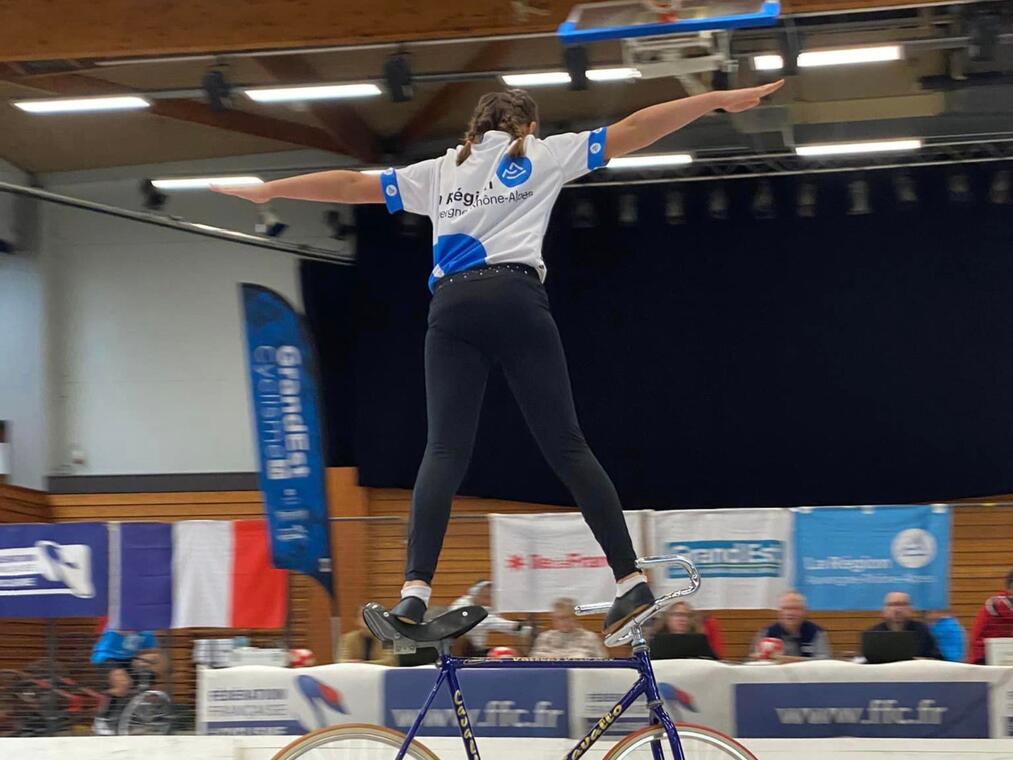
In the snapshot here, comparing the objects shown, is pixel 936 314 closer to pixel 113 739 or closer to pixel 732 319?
pixel 732 319

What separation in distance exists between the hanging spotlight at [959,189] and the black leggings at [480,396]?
34.2 feet

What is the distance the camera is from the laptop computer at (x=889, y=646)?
18.5 ft

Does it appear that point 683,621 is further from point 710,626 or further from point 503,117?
point 503,117

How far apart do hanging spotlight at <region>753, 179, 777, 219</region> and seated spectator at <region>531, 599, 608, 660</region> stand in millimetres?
6144

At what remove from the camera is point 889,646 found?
5672 mm

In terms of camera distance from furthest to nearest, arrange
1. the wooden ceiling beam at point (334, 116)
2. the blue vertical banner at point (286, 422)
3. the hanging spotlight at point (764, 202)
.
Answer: the hanging spotlight at point (764, 202) → the wooden ceiling beam at point (334, 116) → the blue vertical banner at point (286, 422)

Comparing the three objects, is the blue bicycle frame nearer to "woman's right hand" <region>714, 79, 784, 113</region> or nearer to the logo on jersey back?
the logo on jersey back

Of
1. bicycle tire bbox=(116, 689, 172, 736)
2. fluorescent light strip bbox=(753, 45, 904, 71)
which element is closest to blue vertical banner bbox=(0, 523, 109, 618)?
bicycle tire bbox=(116, 689, 172, 736)

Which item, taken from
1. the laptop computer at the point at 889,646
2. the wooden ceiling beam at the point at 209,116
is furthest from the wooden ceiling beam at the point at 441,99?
the laptop computer at the point at 889,646

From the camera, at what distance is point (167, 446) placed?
574 inches

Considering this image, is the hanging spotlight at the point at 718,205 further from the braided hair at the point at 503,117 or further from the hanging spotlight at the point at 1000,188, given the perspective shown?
the braided hair at the point at 503,117

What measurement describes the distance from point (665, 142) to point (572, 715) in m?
9.68

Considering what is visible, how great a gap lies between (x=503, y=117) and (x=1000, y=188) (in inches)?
407

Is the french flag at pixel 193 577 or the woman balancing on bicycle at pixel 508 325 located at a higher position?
the french flag at pixel 193 577
